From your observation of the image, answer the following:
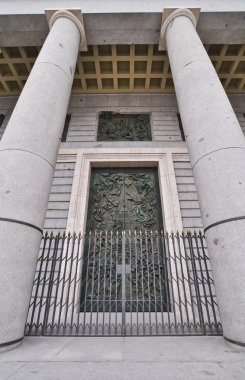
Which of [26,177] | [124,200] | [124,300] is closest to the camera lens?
[26,177]

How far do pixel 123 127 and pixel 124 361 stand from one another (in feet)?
34.1

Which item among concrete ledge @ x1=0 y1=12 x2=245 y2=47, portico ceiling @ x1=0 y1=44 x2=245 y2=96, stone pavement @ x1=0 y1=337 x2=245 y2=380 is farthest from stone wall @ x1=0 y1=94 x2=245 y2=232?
stone pavement @ x1=0 y1=337 x2=245 y2=380

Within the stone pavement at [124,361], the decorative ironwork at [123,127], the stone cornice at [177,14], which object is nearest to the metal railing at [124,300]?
the stone pavement at [124,361]

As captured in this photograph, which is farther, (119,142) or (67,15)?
(119,142)

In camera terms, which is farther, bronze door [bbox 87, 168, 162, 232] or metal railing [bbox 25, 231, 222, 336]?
bronze door [bbox 87, 168, 162, 232]

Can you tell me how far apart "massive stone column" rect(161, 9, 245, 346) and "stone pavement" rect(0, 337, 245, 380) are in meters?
0.68

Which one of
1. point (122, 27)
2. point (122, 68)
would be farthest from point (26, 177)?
point (122, 68)

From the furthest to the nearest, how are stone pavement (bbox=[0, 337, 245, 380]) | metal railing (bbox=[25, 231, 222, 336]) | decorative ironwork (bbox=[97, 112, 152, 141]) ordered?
decorative ironwork (bbox=[97, 112, 152, 141]), metal railing (bbox=[25, 231, 222, 336]), stone pavement (bbox=[0, 337, 245, 380])

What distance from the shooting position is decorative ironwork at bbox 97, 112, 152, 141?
11250 millimetres

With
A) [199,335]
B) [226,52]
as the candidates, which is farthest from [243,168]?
[226,52]

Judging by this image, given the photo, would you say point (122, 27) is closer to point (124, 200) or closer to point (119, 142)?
point (119, 142)

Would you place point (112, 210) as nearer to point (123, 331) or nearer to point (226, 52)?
point (123, 331)

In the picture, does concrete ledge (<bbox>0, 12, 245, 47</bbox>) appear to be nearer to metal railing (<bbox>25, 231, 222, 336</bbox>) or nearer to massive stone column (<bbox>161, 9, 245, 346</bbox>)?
massive stone column (<bbox>161, 9, 245, 346</bbox>)

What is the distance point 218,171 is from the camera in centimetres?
430
